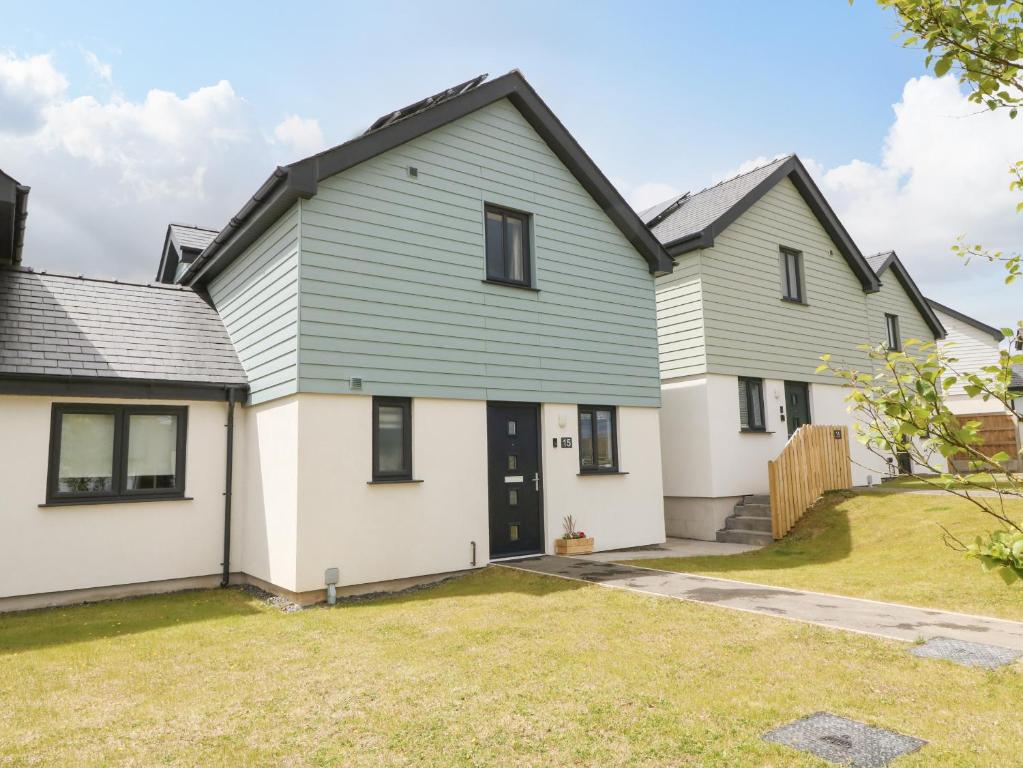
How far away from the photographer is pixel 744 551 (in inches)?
495

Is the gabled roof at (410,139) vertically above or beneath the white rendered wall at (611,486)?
above

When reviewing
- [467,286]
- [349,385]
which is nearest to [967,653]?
[349,385]

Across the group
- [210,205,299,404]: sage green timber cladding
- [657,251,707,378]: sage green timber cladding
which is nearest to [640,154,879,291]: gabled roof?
[657,251,707,378]: sage green timber cladding

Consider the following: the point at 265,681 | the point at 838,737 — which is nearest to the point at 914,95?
the point at 838,737

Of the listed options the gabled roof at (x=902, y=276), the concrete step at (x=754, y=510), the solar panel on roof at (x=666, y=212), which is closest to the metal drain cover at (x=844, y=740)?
the concrete step at (x=754, y=510)

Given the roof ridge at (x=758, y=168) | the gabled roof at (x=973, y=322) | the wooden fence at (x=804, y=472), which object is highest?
the roof ridge at (x=758, y=168)

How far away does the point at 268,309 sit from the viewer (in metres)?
10.1

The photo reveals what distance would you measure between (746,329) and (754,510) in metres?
4.19

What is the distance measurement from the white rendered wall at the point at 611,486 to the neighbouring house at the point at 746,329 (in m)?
2.09

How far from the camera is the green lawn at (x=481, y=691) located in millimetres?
4160

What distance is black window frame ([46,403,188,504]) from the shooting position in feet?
30.2

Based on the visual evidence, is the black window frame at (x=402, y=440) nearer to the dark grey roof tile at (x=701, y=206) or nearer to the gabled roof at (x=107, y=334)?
the gabled roof at (x=107, y=334)

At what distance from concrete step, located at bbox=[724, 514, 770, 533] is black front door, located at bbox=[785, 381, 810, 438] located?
333 cm

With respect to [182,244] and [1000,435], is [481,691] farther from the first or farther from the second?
[1000,435]
